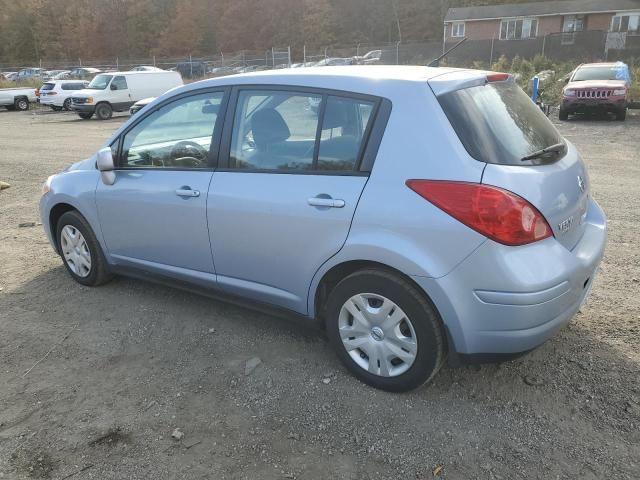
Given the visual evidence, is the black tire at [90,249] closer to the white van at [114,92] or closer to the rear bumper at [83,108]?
the rear bumper at [83,108]

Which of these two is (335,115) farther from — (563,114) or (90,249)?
(563,114)

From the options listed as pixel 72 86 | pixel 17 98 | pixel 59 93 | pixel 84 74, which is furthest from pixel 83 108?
pixel 84 74

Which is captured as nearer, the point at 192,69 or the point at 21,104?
the point at 21,104

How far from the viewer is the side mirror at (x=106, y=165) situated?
4.02 metres

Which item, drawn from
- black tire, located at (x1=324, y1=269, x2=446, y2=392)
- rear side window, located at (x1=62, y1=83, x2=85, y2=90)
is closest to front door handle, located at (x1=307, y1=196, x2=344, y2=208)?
black tire, located at (x1=324, y1=269, x2=446, y2=392)

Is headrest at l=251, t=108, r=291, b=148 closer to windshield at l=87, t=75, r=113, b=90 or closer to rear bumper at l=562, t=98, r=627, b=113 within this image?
rear bumper at l=562, t=98, r=627, b=113

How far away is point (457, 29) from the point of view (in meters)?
53.5

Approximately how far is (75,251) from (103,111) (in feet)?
69.3

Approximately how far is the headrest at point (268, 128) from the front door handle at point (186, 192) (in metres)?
0.52

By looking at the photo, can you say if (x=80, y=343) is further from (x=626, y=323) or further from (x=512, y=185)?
(x=626, y=323)

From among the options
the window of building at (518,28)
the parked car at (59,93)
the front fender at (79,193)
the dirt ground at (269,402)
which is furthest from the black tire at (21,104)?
the window of building at (518,28)

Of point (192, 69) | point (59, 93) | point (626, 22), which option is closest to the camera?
point (59, 93)

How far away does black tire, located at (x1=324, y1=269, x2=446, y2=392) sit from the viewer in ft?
9.29

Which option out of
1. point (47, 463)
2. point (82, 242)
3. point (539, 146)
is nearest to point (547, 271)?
point (539, 146)
